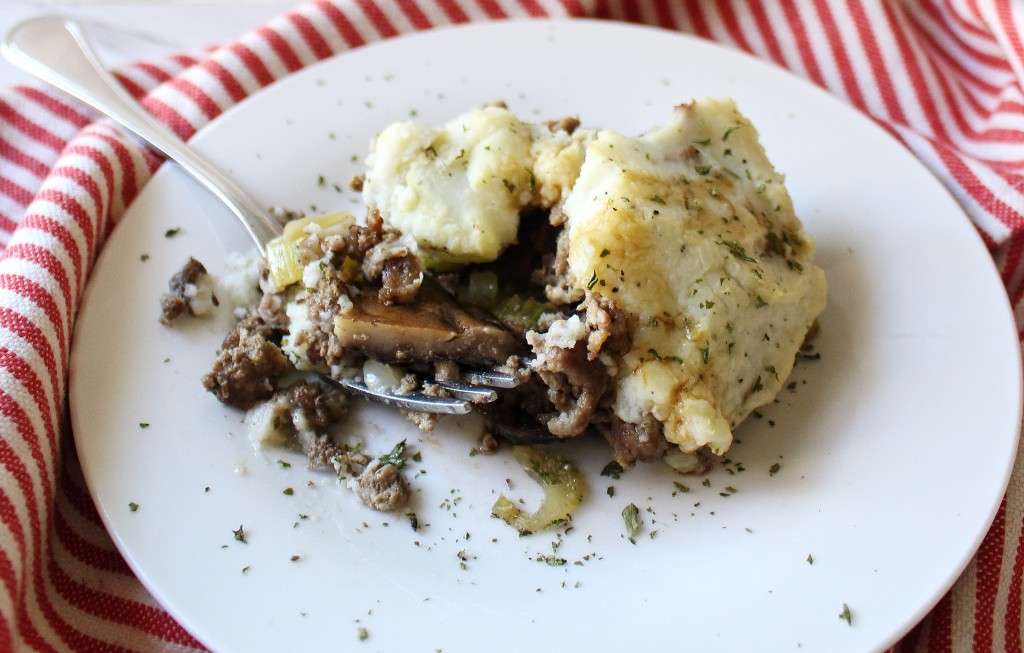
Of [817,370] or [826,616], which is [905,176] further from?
[826,616]

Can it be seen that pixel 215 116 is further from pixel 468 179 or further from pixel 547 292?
pixel 547 292

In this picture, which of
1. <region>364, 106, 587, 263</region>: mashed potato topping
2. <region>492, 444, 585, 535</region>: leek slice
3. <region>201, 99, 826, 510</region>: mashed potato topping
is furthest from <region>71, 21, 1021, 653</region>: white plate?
<region>364, 106, 587, 263</region>: mashed potato topping

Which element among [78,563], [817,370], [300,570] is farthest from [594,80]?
[78,563]

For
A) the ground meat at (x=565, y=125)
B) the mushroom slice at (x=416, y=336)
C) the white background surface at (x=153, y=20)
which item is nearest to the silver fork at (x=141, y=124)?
the mushroom slice at (x=416, y=336)

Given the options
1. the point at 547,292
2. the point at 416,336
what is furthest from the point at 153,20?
the point at 547,292

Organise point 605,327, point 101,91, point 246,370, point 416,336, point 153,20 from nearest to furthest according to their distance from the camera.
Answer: point 605,327, point 416,336, point 246,370, point 101,91, point 153,20
